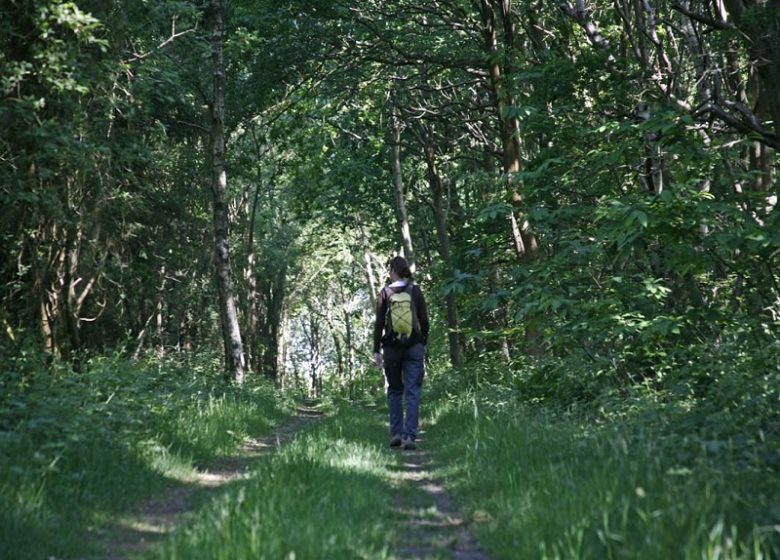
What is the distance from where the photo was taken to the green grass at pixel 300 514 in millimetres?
3910

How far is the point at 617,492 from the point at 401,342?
17.5ft

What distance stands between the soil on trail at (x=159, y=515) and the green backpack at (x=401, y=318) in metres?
2.34

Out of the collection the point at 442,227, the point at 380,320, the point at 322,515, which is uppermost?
the point at 442,227

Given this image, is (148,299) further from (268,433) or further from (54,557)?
(54,557)

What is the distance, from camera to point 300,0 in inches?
540

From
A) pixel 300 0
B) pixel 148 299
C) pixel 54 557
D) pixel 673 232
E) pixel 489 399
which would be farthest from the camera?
pixel 148 299

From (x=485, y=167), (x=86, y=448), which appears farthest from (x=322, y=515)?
(x=485, y=167)

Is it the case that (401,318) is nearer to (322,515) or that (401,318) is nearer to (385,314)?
(385,314)

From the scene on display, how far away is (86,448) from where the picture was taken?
6363 mm

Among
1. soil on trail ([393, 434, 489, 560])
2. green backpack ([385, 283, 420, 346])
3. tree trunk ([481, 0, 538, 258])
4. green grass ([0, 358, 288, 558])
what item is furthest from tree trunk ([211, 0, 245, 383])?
soil on trail ([393, 434, 489, 560])

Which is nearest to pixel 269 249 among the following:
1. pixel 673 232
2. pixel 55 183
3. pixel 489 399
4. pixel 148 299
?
pixel 148 299

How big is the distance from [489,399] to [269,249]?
27.3 meters

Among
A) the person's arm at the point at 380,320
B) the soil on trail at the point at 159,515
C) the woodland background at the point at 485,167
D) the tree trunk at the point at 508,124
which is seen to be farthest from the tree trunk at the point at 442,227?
the soil on trail at the point at 159,515

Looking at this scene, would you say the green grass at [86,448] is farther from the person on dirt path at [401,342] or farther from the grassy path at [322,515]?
the person on dirt path at [401,342]
